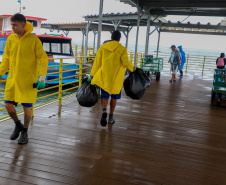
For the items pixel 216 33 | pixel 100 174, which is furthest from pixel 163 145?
pixel 216 33

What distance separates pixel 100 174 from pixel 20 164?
945 millimetres

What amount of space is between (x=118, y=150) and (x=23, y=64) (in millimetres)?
1722

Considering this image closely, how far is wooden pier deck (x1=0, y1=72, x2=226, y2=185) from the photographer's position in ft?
9.01

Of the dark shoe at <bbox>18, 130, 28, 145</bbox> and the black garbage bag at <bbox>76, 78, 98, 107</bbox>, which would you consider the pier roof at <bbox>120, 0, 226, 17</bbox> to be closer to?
the black garbage bag at <bbox>76, 78, 98, 107</bbox>

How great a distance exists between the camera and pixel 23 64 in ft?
10.6

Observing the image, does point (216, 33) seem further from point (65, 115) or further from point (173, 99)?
point (65, 115)

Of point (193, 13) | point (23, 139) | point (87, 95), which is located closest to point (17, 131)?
point (23, 139)

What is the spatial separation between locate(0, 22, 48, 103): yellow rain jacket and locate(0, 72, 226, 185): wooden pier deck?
2.41ft

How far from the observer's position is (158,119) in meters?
5.30

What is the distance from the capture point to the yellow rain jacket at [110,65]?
4.16 meters

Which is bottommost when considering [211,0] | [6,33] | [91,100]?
[91,100]

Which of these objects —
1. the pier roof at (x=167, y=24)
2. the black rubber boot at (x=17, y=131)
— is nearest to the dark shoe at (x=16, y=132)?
the black rubber boot at (x=17, y=131)

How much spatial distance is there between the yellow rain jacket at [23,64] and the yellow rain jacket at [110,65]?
1.12m

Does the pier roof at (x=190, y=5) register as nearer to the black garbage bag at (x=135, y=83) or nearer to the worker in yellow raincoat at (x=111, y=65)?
the black garbage bag at (x=135, y=83)
